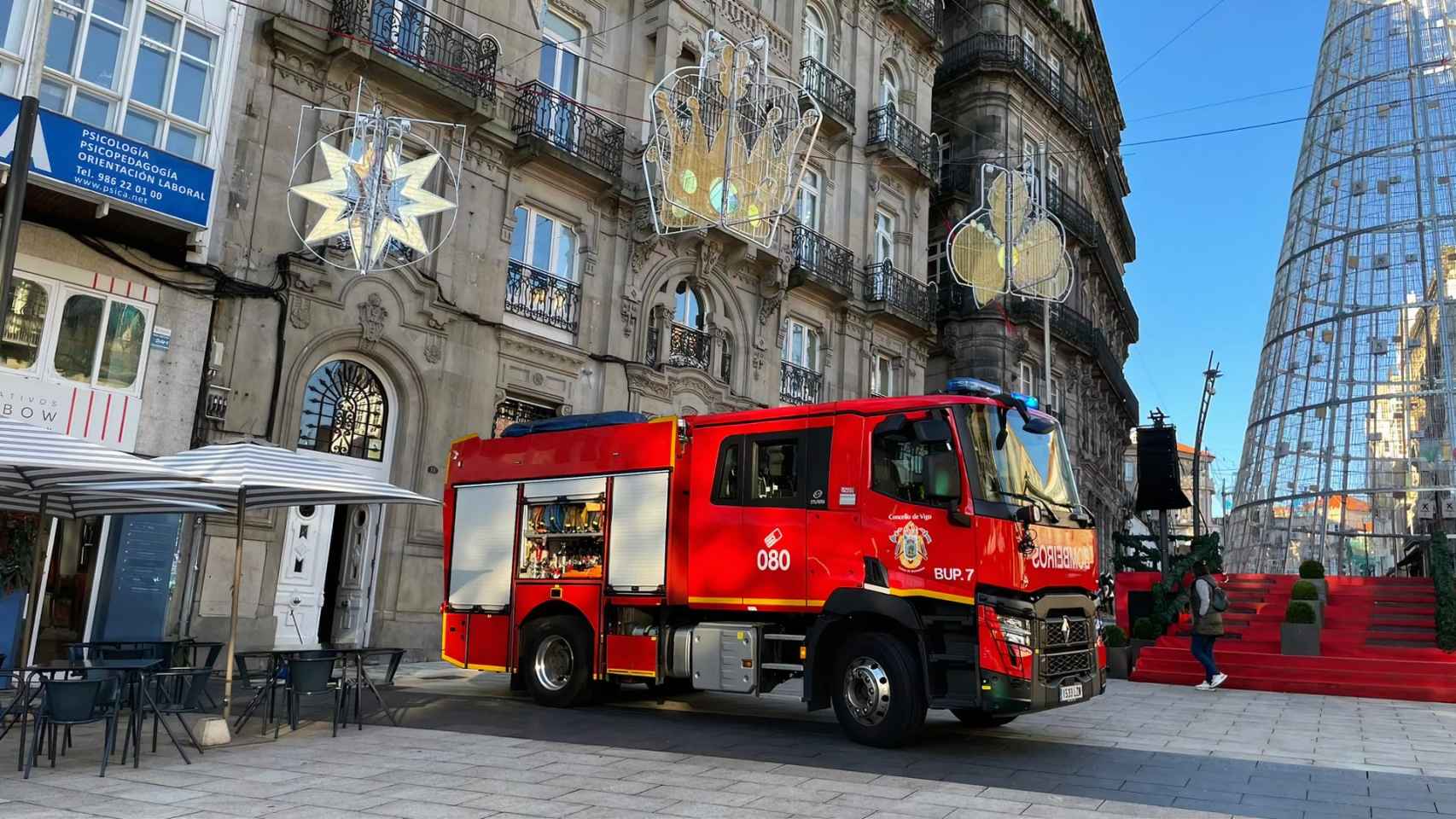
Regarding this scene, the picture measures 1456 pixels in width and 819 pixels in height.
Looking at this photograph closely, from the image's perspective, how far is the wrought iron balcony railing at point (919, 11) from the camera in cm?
2691

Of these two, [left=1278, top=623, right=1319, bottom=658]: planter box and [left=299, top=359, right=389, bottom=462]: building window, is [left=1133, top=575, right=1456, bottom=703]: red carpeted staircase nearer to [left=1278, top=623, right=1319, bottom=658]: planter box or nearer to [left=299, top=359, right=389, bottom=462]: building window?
[left=1278, top=623, right=1319, bottom=658]: planter box

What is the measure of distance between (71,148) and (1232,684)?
18.3 meters

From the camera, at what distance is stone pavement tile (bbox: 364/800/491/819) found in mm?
5662

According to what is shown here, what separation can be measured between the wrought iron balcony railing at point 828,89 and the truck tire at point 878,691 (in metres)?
17.3

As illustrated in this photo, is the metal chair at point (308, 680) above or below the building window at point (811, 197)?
below

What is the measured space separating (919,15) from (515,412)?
18.3 metres

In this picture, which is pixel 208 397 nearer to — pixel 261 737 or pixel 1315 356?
pixel 261 737

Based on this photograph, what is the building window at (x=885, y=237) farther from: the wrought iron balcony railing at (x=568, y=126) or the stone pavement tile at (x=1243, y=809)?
the stone pavement tile at (x=1243, y=809)

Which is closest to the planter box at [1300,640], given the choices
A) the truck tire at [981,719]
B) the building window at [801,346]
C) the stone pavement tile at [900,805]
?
the truck tire at [981,719]

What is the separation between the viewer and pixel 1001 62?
30953 mm

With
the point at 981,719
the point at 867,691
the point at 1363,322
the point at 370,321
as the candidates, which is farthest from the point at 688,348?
the point at 1363,322

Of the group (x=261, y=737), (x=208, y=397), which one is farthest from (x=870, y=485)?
(x=208, y=397)

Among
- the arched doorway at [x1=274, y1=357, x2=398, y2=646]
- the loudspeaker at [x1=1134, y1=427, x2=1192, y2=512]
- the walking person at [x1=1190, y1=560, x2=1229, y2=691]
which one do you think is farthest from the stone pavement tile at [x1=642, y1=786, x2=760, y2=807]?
the loudspeaker at [x1=1134, y1=427, x2=1192, y2=512]

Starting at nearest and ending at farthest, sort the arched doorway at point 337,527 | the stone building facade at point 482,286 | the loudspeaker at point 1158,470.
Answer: the stone building facade at point 482,286, the arched doorway at point 337,527, the loudspeaker at point 1158,470
